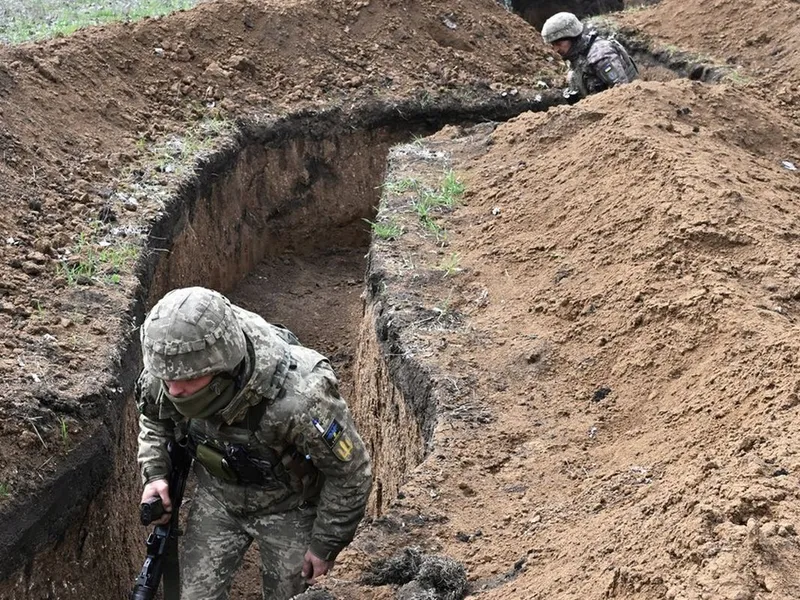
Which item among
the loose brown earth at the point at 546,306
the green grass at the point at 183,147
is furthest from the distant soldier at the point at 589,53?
the green grass at the point at 183,147

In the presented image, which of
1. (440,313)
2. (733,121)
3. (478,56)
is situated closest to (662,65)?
(478,56)

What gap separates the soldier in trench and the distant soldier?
18.3ft

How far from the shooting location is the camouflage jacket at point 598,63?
941 centimetres

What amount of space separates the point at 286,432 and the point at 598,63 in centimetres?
→ 623

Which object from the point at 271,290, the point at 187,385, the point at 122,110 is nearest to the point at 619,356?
the point at 187,385

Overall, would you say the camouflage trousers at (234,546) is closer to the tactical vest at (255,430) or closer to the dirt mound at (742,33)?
the tactical vest at (255,430)

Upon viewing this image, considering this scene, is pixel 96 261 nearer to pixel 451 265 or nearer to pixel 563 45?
pixel 451 265

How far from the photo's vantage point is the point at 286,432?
4.36 meters

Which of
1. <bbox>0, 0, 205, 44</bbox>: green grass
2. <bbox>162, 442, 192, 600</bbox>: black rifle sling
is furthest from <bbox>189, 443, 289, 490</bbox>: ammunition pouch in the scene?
<bbox>0, 0, 205, 44</bbox>: green grass

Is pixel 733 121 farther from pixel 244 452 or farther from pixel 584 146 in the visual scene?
pixel 244 452

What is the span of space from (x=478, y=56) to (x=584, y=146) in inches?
189

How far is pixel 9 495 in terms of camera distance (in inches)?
188

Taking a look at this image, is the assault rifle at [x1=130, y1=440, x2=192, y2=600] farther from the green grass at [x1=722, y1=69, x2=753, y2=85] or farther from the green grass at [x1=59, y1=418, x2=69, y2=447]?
the green grass at [x1=722, y1=69, x2=753, y2=85]

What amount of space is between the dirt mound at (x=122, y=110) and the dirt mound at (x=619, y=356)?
1861 mm
